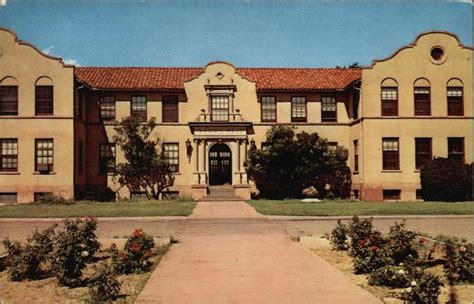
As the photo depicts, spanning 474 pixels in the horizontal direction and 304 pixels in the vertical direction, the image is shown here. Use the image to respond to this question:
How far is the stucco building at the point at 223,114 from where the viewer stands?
30469 millimetres

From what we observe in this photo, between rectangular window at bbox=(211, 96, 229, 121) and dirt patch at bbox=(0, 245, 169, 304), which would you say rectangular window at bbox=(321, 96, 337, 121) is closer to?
rectangular window at bbox=(211, 96, 229, 121)

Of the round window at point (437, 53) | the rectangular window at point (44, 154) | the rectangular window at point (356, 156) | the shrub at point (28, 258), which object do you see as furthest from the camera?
the rectangular window at point (356, 156)

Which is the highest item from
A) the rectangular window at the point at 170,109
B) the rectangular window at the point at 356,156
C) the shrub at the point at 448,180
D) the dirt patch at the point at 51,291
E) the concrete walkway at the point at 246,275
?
the rectangular window at the point at 170,109

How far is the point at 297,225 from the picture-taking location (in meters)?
17.8

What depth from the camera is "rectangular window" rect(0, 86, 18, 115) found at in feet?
99.8

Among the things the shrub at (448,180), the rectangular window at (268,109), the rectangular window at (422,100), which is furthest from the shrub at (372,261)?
the rectangular window at (268,109)

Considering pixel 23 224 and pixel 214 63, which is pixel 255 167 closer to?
→ pixel 214 63

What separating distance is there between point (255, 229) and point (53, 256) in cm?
867

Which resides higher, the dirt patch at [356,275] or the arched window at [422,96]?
the arched window at [422,96]

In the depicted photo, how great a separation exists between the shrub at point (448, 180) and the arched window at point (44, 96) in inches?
911

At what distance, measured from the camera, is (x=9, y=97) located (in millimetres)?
30453

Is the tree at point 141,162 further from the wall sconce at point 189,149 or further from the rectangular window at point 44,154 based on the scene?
the rectangular window at point 44,154

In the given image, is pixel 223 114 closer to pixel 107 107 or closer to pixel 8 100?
pixel 107 107

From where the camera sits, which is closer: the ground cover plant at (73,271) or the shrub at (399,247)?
the ground cover plant at (73,271)
